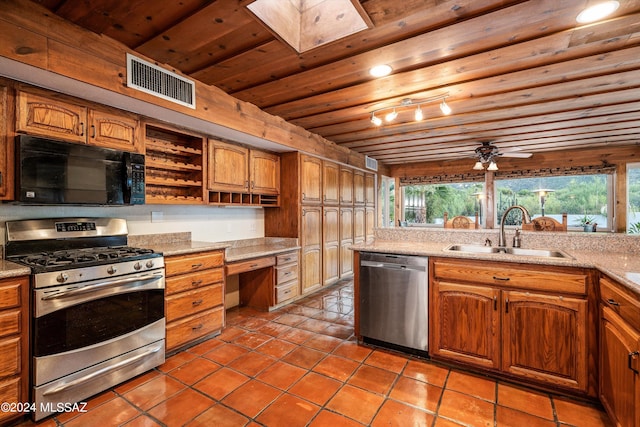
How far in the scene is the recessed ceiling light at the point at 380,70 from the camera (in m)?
2.29

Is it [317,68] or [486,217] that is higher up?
[317,68]

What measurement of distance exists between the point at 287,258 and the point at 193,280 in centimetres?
135

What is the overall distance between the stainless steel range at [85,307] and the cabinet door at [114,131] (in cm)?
66

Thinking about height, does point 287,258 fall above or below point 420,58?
below

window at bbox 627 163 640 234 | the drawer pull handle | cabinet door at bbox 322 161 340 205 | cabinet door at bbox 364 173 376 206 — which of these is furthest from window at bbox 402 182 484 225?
the drawer pull handle

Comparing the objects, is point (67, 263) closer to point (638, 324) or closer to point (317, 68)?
point (317, 68)

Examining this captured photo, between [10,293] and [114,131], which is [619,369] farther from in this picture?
[114,131]

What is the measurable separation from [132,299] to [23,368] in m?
0.64

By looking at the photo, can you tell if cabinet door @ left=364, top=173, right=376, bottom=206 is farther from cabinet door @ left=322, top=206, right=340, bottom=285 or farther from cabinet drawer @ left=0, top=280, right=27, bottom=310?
cabinet drawer @ left=0, top=280, right=27, bottom=310

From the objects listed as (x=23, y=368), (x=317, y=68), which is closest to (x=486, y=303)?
(x=317, y=68)

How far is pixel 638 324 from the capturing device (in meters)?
1.35

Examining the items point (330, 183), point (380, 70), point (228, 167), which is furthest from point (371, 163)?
point (380, 70)

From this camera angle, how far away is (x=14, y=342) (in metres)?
1.71

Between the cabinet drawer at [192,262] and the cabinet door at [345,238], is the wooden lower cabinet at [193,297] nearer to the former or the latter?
the cabinet drawer at [192,262]
